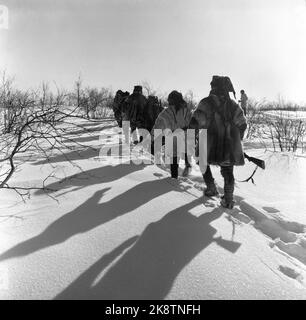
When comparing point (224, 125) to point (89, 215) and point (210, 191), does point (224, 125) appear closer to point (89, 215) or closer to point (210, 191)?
point (210, 191)

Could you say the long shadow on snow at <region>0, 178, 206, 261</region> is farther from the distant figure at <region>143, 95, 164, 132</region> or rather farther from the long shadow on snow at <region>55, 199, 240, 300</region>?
the distant figure at <region>143, 95, 164, 132</region>

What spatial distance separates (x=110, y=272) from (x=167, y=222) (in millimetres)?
979

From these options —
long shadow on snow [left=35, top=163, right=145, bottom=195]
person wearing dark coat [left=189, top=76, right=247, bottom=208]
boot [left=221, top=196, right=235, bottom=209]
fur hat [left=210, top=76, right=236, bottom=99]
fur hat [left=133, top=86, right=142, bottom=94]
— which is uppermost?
fur hat [left=133, top=86, right=142, bottom=94]

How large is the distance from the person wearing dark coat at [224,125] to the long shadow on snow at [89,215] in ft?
2.35

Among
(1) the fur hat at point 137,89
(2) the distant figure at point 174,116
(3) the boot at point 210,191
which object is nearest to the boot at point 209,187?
(3) the boot at point 210,191

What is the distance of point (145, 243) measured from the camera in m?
2.42

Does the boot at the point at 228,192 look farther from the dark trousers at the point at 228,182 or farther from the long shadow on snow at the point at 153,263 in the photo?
the long shadow on snow at the point at 153,263

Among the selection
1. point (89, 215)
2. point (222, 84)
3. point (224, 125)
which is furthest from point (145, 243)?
point (222, 84)

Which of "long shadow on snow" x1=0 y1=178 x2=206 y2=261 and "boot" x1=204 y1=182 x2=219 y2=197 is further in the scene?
"boot" x1=204 y1=182 x2=219 y2=197

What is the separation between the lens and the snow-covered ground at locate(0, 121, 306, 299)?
1.85 metres

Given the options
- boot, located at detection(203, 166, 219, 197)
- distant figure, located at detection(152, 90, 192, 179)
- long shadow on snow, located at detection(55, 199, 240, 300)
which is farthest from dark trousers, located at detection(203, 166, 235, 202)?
distant figure, located at detection(152, 90, 192, 179)

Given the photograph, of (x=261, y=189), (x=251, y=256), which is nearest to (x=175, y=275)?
(x=251, y=256)

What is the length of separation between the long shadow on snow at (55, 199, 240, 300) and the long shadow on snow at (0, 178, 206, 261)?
1.36 feet

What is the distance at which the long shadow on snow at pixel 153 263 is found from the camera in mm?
1798
